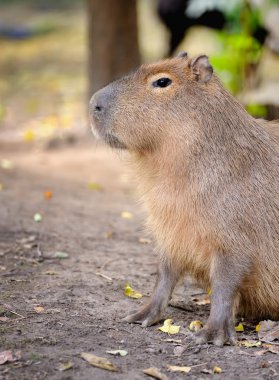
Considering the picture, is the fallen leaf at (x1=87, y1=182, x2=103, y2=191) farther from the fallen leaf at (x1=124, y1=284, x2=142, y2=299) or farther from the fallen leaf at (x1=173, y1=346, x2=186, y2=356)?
the fallen leaf at (x1=173, y1=346, x2=186, y2=356)

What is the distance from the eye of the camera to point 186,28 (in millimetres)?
10117

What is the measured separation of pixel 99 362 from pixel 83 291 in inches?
41.0

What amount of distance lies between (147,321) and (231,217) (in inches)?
27.2

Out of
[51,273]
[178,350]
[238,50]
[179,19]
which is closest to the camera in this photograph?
[178,350]

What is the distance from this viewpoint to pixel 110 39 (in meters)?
8.62

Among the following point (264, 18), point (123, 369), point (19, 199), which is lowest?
point (123, 369)

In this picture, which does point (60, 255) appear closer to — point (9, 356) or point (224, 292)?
point (224, 292)

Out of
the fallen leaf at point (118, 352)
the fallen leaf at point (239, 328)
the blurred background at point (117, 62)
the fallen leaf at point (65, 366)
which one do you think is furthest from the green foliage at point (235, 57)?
the fallen leaf at point (65, 366)

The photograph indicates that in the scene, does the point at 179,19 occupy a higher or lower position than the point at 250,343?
higher

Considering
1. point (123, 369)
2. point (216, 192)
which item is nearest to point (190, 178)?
point (216, 192)

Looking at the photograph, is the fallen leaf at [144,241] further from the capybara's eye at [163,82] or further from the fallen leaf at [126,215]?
the capybara's eye at [163,82]

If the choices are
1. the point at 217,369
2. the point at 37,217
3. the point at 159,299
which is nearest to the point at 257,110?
the point at 37,217

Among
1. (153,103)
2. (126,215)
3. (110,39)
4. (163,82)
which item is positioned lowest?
(126,215)

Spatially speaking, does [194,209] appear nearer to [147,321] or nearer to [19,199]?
[147,321]
